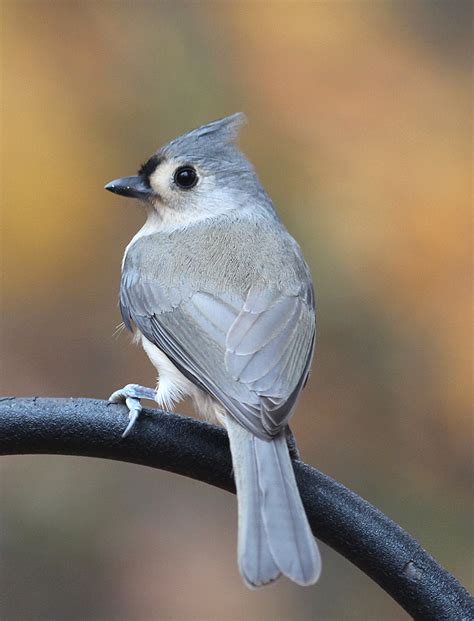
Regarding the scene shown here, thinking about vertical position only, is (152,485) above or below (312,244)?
below

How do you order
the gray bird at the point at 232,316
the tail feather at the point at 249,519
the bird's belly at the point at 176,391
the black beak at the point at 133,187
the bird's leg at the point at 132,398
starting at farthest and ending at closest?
the black beak at the point at 133,187
the bird's belly at the point at 176,391
the bird's leg at the point at 132,398
the gray bird at the point at 232,316
the tail feather at the point at 249,519

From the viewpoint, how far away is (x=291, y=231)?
412 centimetres

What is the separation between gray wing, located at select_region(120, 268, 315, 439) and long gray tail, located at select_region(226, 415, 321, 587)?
53mm

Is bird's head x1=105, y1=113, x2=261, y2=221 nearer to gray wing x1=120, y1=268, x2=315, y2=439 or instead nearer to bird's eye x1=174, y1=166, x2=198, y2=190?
bird's eye x1=174, y1=166, x2=198, y2=190

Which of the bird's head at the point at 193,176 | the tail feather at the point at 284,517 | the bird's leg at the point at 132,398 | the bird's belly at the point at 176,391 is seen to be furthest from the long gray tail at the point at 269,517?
the bird's head at the point at 193,176

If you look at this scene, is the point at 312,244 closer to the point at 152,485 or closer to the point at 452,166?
the point at 452,166

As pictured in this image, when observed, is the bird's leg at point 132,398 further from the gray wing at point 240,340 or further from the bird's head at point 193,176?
the bird's head at point 193,176

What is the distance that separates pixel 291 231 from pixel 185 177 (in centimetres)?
68

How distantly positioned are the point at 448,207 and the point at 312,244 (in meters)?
0.56

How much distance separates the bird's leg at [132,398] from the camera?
2436 millimetres

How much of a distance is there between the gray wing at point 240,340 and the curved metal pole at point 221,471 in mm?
128

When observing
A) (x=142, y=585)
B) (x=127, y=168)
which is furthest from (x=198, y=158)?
(x=142, y=585)

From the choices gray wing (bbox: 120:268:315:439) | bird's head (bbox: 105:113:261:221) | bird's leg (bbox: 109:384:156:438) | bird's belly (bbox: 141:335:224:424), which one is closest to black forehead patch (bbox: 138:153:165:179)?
bird's head (bbox: 105:113:261:221)

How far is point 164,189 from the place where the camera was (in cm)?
351
